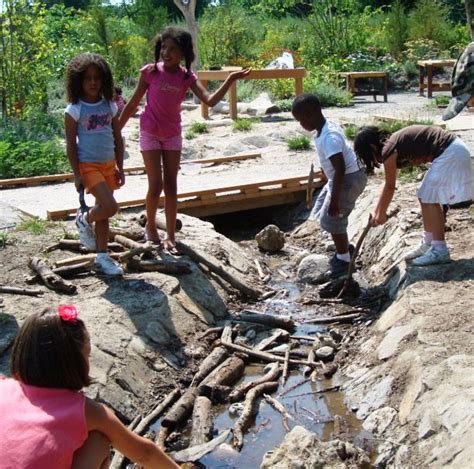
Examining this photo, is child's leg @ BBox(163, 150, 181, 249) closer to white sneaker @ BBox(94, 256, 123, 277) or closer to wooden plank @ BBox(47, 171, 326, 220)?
white sneaker @ BBox(94, 256, 123, 277)

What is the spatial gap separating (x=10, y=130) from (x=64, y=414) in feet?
36.9

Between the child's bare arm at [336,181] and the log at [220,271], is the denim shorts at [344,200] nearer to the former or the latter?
the child's bare arm at [336,181]

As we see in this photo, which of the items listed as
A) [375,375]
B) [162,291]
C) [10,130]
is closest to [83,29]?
[10,130]

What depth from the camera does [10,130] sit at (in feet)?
44.9

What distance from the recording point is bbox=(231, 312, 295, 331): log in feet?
23.2

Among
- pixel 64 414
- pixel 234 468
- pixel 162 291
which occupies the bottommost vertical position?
pixel 234 468

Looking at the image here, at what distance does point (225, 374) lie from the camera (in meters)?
6.14

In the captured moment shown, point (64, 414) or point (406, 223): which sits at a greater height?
point (64, 414)

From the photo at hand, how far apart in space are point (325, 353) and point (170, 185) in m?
2.11

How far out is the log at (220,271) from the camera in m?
7.79

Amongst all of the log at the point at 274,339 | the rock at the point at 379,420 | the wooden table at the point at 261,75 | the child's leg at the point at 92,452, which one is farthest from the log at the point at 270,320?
the wooden table at the point at 261,75

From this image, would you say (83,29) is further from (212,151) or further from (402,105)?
(212,151)

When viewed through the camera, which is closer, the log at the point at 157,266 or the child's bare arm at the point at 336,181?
the child's bare arm at the point at 336,181

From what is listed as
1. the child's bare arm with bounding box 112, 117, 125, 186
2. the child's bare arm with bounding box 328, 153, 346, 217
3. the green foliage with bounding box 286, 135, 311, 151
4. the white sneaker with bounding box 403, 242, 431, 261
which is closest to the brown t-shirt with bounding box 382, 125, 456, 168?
the child's bare arm with bounding box 328, 153, 346, 217
